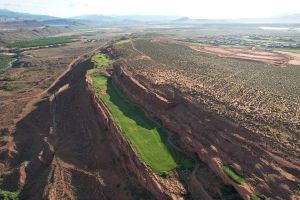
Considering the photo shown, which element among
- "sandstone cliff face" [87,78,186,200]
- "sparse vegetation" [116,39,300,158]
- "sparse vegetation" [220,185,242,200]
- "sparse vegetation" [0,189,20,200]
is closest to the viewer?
"sparse vegetation" [220,185,242,200]

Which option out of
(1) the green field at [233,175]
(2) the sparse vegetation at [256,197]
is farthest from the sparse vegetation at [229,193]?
(2) the sparse vegetation at [256,197]

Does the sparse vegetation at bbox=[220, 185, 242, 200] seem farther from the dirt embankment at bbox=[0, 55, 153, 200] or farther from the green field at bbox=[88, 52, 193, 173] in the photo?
the dirt embankment at bbox=[0, 55, 153, 200]

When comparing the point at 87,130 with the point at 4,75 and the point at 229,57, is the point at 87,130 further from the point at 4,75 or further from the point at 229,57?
the point at 4,75

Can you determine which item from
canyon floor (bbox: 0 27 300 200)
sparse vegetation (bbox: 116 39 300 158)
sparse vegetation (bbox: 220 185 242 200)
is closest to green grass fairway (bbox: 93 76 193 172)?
canyon floor (bbox: 0 27 300 200)

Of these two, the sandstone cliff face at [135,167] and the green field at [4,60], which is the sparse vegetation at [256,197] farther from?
the green field at [4,60]

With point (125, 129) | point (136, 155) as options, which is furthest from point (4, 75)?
point (136, 155)
